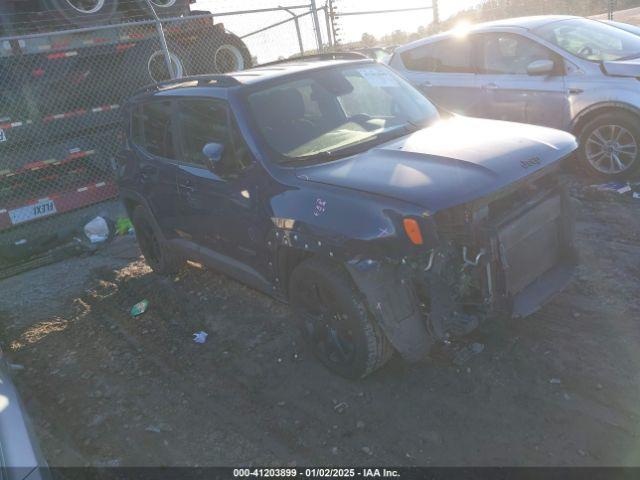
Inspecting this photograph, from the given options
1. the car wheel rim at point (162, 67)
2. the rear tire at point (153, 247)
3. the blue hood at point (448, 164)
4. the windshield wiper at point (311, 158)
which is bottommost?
the rear tire at point (153, 247)

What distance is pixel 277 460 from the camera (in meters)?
3.06

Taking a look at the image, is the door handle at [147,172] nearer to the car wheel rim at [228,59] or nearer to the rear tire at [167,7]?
the rear tire at [167,7]

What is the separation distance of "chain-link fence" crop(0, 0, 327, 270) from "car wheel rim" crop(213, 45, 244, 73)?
565 millimetres

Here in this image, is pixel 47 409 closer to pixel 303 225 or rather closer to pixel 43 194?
pixel 303 225

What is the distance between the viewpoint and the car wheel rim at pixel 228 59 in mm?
9227

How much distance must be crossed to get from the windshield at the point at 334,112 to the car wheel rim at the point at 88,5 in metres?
5.15

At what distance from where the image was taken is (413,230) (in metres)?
2.83

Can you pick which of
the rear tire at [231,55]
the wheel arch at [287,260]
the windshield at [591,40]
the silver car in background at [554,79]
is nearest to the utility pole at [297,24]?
the rear tire at [231,55]

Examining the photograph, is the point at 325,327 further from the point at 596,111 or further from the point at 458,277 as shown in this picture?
the point at 596,111

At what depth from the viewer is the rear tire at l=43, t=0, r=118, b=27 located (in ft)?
24.2

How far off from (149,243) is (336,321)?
3148mm

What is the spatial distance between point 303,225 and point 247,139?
2.71 feet

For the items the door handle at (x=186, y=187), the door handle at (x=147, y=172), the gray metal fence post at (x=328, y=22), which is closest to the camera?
the door handle at (x=186, y=187)

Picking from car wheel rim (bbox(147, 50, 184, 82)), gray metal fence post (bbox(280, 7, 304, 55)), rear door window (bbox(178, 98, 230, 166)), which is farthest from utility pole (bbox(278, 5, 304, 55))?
rear door window (bbox(178, 98, 230, 166))
